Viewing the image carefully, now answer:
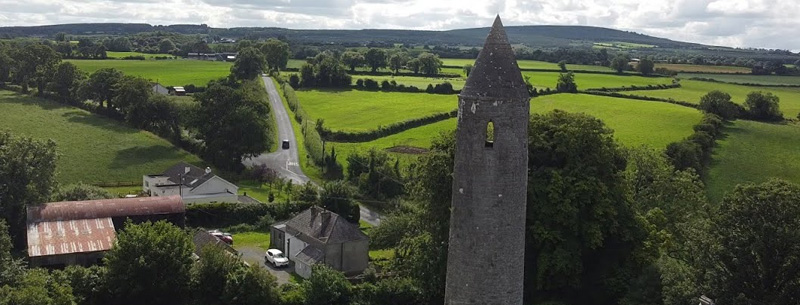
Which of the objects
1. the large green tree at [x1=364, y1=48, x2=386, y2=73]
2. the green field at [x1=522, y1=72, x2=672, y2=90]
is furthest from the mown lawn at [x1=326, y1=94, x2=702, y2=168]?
the large green tree at [x1=364, y1=48, x2=386, y2=73]

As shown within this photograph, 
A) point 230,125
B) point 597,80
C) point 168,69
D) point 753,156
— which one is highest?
point 597,80

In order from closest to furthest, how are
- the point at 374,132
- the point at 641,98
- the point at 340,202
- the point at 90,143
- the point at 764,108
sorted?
the point at 340,202, the point at 90,143, the point at 374,132, the point at 764,108, the point at 641,98

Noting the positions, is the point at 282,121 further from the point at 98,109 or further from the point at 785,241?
the point at 785,241

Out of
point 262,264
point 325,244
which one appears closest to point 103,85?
point 262,264


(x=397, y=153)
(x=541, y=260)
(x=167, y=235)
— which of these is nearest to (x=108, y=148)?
(x=397, y=153)

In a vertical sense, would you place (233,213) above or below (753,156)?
below

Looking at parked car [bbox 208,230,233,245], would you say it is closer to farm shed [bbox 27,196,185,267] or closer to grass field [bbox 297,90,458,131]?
farm shed [bbox 27,196,185,267]

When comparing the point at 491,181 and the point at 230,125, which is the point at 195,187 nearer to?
the point at 230,125
